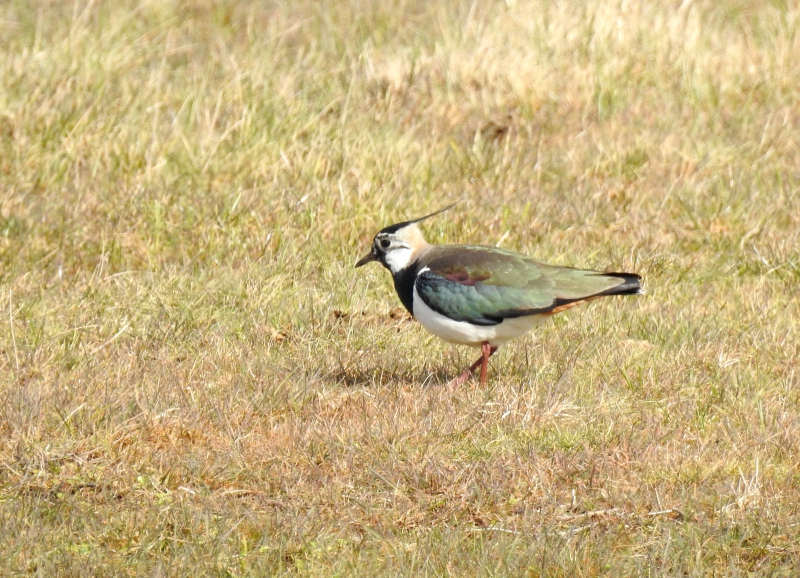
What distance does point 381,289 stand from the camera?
24.6ft

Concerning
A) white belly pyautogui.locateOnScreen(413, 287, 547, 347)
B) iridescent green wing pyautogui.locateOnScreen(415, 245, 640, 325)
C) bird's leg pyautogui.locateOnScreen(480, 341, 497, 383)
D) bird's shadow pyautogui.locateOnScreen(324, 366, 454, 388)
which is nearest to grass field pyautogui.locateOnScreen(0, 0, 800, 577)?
bird's shadow pyautogui.locateOnScreen(324, 366, 454, 388)

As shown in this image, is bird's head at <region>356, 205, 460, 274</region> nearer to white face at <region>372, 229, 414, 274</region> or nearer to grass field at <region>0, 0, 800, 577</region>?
white face at <region>372, 229, 414, 274</region>

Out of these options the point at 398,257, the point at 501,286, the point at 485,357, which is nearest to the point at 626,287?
the point at 501,286

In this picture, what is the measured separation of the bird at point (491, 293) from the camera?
19.4 feet

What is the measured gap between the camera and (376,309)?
7188 mm

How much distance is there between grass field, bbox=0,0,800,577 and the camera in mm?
4703

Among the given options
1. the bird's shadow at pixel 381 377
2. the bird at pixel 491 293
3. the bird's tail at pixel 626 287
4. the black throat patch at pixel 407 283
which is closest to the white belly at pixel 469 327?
the bird at pixel 491 293

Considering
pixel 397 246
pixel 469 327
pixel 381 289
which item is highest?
pixel 397 246

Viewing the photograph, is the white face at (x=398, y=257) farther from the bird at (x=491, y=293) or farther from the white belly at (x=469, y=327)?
the white belly at (x=469, y=327)

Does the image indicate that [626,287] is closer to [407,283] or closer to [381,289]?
[407,283]

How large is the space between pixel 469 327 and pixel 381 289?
166cm

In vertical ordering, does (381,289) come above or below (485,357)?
below

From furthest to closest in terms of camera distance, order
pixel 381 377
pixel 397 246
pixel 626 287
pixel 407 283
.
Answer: pixel 397 246 < pixel 407 283 < pixel 381 377 < pixel 626 287

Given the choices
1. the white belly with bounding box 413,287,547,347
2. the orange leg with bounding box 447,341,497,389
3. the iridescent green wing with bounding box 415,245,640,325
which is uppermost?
the iridescent green wing with bounding box 415,245,640,325
